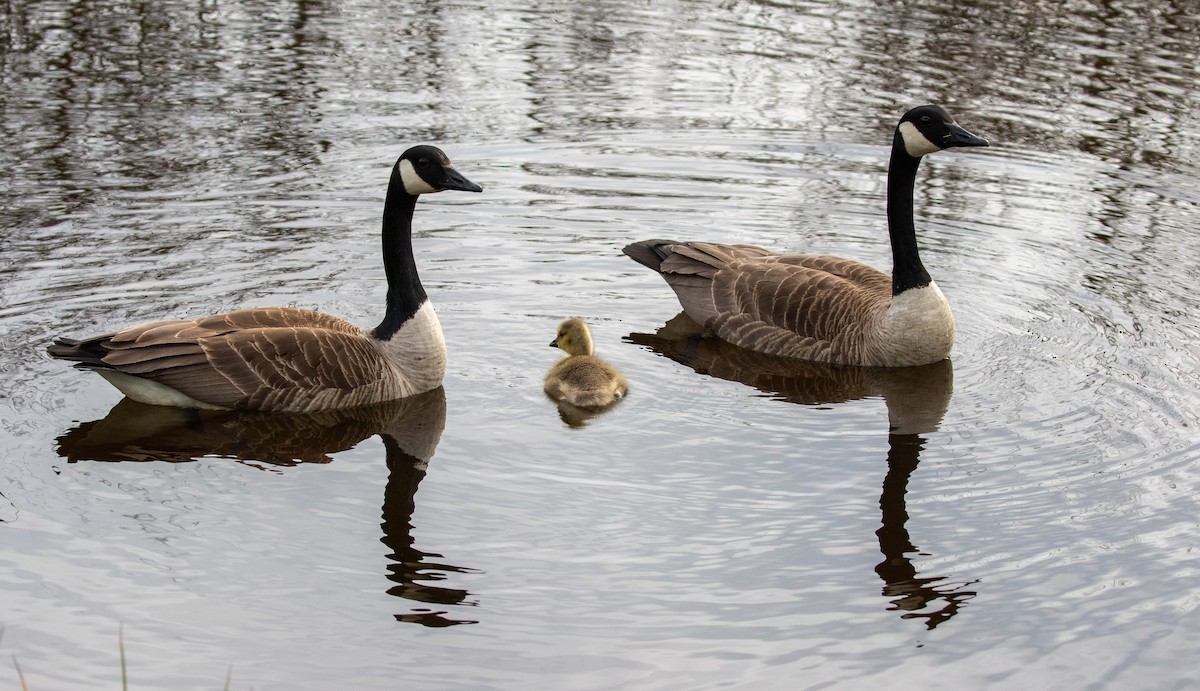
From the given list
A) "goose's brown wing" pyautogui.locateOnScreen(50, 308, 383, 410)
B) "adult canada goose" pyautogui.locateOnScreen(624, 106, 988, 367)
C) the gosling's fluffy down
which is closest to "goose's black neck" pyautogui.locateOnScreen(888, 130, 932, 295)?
"adult canada goose" pyautogui.locateOnScreen(624, 106, 988, 367)

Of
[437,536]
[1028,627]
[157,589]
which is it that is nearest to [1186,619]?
[1028,627]

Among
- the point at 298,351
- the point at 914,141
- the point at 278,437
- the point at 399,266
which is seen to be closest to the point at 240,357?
the point at 298,351

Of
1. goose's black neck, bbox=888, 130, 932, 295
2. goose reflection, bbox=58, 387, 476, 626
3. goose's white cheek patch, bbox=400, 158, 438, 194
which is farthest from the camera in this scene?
goose's black neck, bbox=888, 130, 932, 295

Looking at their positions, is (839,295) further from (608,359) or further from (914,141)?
(608,359)

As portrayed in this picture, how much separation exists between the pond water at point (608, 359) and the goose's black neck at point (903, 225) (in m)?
0.78

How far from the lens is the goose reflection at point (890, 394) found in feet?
24.7

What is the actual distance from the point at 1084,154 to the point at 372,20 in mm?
11044

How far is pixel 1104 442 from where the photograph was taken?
9.38 meters

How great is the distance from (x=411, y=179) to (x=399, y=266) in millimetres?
725

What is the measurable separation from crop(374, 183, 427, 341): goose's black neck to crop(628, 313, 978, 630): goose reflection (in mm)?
2342

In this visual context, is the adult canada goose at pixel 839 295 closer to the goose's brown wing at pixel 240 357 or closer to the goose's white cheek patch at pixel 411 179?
the goose's white cheek patch at pixel 411 179

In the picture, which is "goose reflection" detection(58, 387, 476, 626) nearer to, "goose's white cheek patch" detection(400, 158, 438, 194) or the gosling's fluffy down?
the gosling's fluffy down

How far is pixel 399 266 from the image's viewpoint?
1032 centimetres

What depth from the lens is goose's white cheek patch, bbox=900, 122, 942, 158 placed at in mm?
10930
